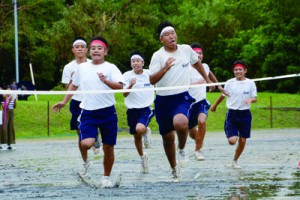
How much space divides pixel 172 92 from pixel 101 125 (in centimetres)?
113

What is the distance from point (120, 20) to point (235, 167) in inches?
2036

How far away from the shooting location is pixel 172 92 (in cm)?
1330

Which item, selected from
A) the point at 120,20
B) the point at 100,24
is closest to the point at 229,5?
the point at 120,20

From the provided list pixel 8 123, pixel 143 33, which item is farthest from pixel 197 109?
pixel 143 33

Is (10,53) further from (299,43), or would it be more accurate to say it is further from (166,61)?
(166,61)

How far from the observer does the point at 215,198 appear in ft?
35.3

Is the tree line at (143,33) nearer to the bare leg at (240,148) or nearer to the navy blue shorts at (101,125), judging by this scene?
the bare leg at (240,148)

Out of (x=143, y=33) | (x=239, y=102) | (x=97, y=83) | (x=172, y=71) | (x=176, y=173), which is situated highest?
(x=143, y=33)

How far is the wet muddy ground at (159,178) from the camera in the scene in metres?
11.5

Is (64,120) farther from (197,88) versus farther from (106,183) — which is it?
(106,183)

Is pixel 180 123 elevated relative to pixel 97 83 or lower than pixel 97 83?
lower

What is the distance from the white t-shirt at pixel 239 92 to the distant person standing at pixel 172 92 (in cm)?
362

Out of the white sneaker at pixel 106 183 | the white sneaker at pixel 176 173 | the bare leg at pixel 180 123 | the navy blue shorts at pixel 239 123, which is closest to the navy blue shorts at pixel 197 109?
the navy blue shorts at pixel 239 123

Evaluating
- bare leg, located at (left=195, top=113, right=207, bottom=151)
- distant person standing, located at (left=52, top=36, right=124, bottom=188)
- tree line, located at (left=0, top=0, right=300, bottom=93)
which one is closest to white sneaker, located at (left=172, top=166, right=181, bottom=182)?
distant person standing, located at (left=52, top=36, right=124, bottom=188)
